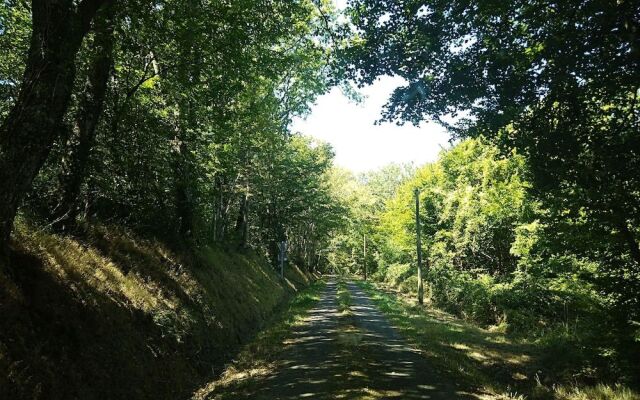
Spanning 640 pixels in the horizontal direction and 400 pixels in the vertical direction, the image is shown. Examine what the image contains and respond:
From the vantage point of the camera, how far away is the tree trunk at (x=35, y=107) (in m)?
5.21

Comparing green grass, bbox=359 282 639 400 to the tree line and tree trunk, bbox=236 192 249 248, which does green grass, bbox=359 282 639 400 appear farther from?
tree trunk, bbox=236 192 249 248

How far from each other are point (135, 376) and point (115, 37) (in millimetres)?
6369

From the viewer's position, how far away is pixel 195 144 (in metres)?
14.2

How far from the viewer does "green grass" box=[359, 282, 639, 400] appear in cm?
851

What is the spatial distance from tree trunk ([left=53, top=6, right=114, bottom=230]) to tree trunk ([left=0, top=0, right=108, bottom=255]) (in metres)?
2.59

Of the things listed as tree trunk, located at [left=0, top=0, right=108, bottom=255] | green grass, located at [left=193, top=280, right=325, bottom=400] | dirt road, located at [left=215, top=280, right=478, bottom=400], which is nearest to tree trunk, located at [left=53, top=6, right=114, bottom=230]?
tree trunk, located at [left=0, top=0, right=108, bottom=255]

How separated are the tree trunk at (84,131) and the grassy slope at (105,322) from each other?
77cm

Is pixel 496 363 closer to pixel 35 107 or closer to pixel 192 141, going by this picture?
pixel 192 141

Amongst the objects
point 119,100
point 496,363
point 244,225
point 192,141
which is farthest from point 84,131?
point 244,225

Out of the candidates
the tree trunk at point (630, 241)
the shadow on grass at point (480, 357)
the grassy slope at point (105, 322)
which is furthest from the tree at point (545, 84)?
the grassy slope at point (105, 322)

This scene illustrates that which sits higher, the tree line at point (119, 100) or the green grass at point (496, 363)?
the tree line at point (119, 100)

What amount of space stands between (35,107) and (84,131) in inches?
139

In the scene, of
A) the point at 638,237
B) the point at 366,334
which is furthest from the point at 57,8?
the point at 366,334

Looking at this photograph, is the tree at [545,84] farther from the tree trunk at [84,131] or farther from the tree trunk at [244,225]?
the tree trunk at [244,225]
